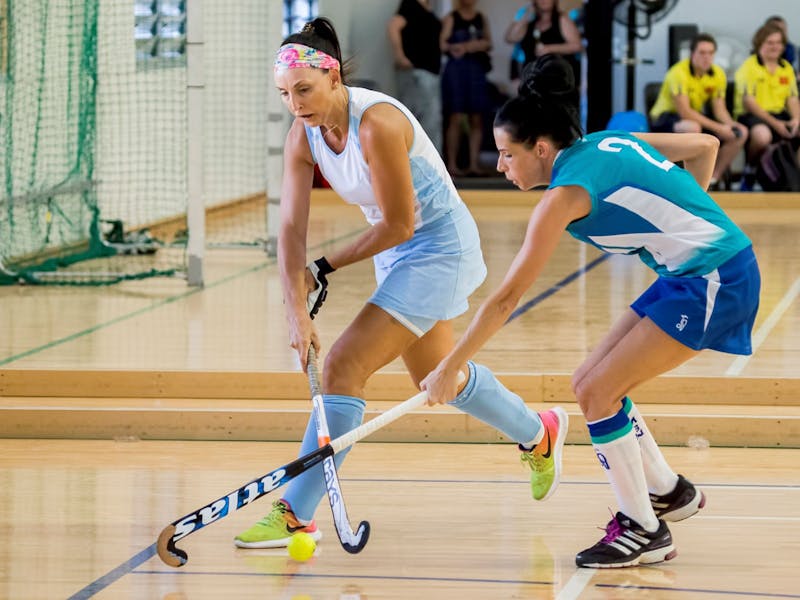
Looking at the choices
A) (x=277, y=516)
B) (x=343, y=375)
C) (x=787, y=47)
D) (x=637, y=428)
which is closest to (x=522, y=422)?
(x=637, y=428)

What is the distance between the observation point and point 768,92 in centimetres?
1043

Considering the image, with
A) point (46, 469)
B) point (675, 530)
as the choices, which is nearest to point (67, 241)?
point (46, 469)

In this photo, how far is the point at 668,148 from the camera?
3.48 metres

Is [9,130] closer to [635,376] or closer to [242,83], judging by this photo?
[242,83]

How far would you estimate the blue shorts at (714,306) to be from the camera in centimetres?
325

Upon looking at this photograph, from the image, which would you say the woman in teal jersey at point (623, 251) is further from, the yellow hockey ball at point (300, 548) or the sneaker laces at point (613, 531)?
the yellow hockey ball at point (300, 548)

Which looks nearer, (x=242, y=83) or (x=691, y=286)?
(x=691, y=286)

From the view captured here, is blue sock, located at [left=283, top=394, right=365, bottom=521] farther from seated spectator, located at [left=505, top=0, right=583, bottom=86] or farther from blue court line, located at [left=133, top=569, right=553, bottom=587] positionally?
seated spectator, located at [left=505, top=0, right=583, bottom=86]

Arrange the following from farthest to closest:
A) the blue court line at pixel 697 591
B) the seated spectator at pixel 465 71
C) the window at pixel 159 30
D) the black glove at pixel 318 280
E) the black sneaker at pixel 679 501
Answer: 1. the seated spectator at pixel 465 71
2. the window at pixel 159 30
3. the black sneaker at pixel 679 501
4. the black glove at pixel 318 280
5. the blue court line at pixel 697 591

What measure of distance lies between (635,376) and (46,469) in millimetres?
1897

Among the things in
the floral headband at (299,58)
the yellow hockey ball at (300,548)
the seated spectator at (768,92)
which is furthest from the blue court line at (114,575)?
the seated spectator at (768,92)

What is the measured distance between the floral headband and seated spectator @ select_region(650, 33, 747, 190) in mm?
7329

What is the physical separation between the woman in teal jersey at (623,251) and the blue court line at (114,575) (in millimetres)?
807

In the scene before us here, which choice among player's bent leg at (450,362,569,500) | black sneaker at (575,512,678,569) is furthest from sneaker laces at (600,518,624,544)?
player's bent leg at (450,362,569,500)
